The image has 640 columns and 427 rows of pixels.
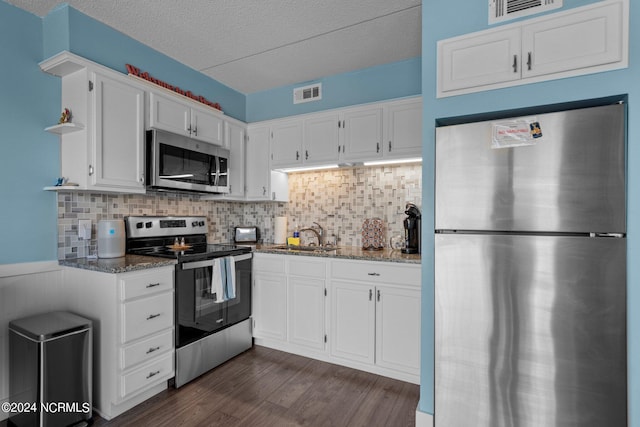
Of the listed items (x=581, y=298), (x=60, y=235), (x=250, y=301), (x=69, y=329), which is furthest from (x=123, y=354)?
(x=581, y=298)

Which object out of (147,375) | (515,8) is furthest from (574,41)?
(147,375)

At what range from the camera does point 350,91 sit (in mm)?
3264

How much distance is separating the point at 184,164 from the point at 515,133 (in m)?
2.42

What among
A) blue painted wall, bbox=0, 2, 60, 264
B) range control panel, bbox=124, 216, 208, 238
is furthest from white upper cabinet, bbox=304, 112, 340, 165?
blue painted wall, bbox=0, 2, 60, 264

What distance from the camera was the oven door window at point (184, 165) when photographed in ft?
8.48

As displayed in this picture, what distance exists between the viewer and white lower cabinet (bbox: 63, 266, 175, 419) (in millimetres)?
1991

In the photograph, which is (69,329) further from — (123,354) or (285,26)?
(285,26)

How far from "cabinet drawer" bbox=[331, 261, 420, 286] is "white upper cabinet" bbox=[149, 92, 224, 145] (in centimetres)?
170

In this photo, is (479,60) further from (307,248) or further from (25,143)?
(25,143)

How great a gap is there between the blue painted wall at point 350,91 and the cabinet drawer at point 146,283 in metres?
2.16

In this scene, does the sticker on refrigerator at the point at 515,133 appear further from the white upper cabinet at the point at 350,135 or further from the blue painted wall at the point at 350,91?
the blue painted wall at the point at 350,91

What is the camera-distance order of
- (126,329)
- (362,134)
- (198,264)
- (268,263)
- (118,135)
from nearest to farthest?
(126,329) → (118,135) → (198,264) → (362,134) → (268,263)

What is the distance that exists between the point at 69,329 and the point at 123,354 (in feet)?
1.11

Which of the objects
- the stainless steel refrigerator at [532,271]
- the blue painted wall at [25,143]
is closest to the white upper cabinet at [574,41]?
the stainless steel refrigerator at [532,271]
